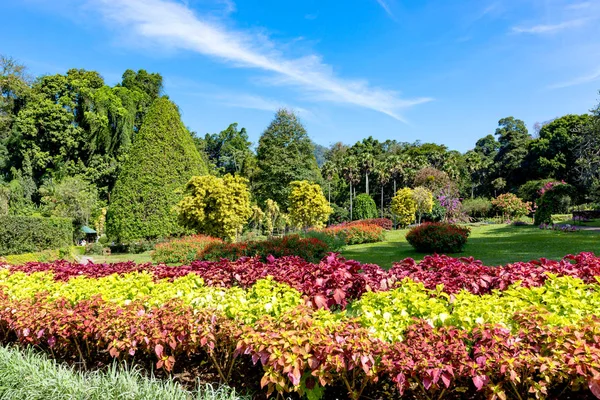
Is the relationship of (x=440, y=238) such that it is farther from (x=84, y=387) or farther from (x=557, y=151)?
(x=557, y=151)

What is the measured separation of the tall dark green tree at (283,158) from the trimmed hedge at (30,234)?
22307mm

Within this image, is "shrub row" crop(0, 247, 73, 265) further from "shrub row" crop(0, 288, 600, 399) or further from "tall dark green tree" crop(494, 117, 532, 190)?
"tall dark green tree" crop(494, 117, 532, 190)

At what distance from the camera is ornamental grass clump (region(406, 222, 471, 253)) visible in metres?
14.0

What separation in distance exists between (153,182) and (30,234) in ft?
25.2

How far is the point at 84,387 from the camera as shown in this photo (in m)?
3.06

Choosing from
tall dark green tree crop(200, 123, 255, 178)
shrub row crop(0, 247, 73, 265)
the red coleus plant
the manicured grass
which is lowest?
shrub row crop(0, 247, 73, 265)

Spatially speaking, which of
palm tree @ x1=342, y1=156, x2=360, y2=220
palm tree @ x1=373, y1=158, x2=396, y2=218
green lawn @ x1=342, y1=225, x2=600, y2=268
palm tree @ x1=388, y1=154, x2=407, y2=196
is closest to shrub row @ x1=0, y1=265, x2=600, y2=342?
green lawn @ x1=342, y1=225, x2=600, y2=268

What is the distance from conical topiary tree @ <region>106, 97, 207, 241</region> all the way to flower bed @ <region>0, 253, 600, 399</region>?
1736cm

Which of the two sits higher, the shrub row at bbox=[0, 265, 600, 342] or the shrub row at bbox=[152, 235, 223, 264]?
the shrub row at bbox=[0, 265, 600, 342]

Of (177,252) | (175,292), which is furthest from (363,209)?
(175,292)

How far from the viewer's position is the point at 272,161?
126 feet

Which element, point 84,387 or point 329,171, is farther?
point 329,171

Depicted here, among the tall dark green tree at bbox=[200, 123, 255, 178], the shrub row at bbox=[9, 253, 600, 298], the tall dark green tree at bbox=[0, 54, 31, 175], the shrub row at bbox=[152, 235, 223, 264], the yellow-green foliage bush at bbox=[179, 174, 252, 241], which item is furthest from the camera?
the tall dark green tree at bbox=[200, 123, 255, 178]

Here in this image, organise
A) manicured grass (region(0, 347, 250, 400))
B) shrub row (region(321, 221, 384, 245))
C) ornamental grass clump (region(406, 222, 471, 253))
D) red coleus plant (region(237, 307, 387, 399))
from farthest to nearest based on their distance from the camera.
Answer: shrub row (region(321, 221, 384, 245)) < ornamental grass clump (region(406, 222, 471, 253)) < manicured grass (region(0, 347, 250, 400)) < red coleus plant (region(237, 307, 387, 399))
